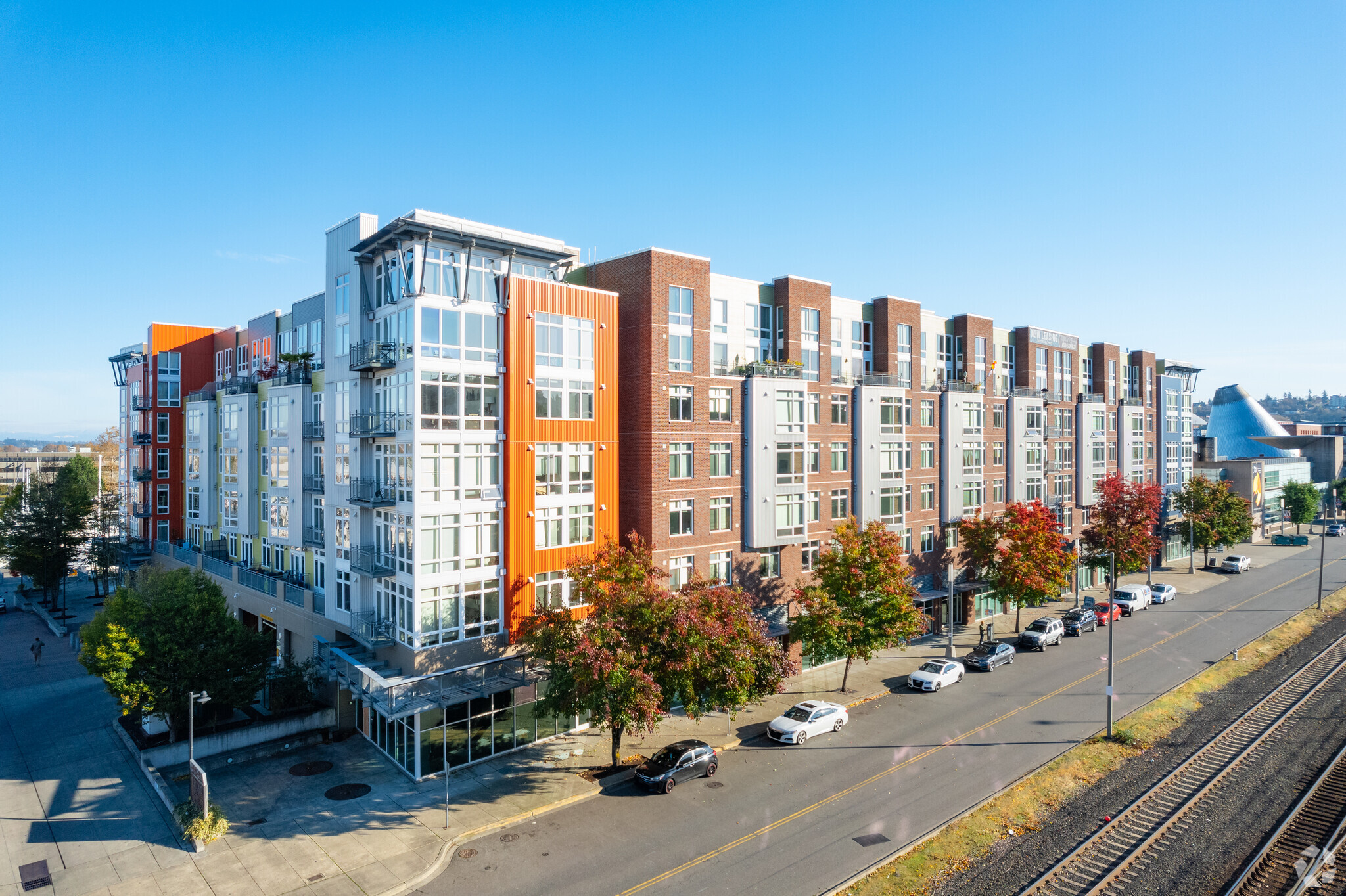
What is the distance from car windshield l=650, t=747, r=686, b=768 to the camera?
1108 inches

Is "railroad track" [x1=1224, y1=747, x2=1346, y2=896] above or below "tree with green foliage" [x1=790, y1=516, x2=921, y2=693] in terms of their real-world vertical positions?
below

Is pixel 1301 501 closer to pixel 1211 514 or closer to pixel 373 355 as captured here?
pixel 1211 514

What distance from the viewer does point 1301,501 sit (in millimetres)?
98062

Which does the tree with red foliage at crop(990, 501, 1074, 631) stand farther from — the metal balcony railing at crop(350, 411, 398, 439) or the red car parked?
the metal balcony railing at crop(350, 411, 398, 439)

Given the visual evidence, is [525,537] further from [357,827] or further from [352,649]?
[357,827]

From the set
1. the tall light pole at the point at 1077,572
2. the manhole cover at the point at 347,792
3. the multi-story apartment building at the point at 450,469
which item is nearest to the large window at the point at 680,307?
the multi-story apartment building at the point at 450,469

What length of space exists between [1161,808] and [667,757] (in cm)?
1703

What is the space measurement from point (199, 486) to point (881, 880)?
48.3 meters

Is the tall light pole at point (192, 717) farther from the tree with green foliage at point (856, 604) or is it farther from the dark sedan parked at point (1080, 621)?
the dark sedan parked at point (1080, 621)

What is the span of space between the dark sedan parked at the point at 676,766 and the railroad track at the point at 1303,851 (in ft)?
52.7

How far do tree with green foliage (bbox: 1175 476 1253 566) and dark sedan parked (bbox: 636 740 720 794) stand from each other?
6479 centimetres

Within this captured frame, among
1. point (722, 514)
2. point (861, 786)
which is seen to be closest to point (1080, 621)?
point (722, 514)

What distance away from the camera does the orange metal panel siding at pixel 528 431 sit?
104ft

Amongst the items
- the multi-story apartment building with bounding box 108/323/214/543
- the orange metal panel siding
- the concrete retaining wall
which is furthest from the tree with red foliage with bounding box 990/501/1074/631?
the multi-story apartment building with bounding box 108/323/214/543
